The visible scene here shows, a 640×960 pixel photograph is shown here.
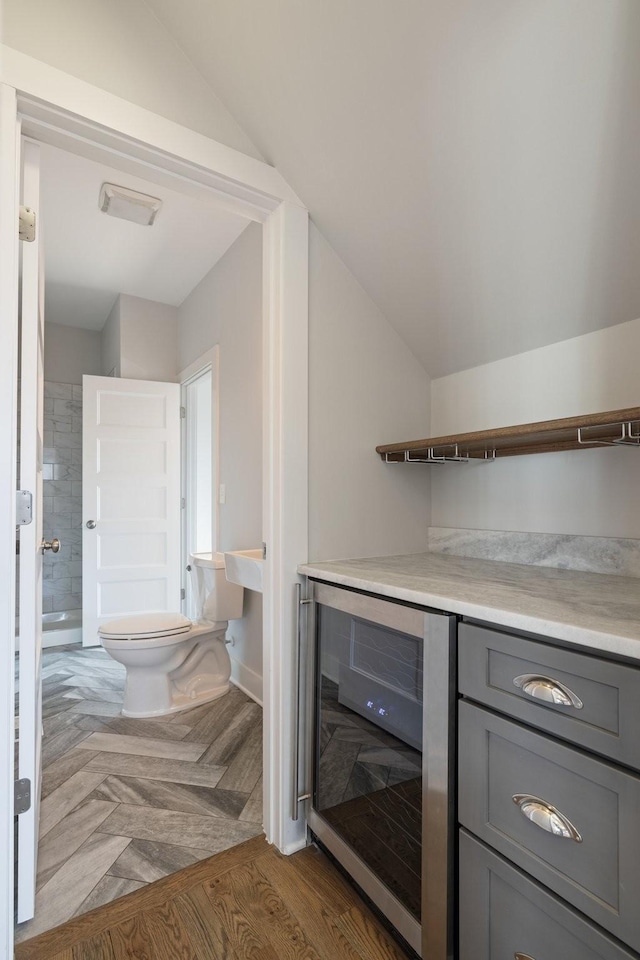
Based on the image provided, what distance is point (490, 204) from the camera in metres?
1.33

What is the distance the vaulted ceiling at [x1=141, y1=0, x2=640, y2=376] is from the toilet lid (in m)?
1.93

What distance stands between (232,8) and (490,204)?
85cm

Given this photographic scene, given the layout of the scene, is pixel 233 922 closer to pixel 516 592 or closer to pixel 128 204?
pixel 516 592

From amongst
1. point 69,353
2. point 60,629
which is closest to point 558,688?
point 60,629

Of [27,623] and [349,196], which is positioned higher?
[349,196]

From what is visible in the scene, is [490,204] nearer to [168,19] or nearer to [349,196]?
[349,196]

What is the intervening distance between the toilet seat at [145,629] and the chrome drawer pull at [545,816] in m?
2.01

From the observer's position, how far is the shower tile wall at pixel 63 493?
4281 mm

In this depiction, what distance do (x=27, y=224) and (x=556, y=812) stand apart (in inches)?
69.1

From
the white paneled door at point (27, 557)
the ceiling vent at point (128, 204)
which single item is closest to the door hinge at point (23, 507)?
the white paneled door at point (27, 557)

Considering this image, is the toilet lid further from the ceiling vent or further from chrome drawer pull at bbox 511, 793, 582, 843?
the ceiling vent

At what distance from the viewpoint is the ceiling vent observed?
95.0 inches

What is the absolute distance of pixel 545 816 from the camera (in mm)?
881

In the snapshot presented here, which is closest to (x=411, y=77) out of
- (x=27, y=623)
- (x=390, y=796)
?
(x=27, y=623)
